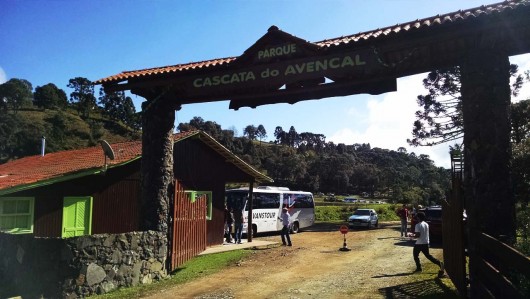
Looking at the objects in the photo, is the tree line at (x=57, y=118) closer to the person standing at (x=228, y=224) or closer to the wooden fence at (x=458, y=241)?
the person standing at (x=228, y=224)

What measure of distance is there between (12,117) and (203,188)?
73.1 m

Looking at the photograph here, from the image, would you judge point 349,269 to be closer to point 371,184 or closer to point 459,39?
point 459,39

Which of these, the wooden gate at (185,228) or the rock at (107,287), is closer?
the rock at (107,287)

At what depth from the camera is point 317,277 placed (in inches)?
434

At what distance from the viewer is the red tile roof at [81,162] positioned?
1414cm

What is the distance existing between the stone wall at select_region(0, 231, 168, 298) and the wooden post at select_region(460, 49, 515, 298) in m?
7.53

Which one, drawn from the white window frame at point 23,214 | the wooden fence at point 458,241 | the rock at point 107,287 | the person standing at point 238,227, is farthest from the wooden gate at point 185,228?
the wooden fence at point 458,241

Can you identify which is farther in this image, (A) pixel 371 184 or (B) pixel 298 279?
(A) pixel 371 184

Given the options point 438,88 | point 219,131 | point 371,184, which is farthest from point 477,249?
point 219,131

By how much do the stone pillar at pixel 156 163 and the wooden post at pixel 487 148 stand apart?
298 inches

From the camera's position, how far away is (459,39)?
7.83m

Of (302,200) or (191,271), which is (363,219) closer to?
(302,200)

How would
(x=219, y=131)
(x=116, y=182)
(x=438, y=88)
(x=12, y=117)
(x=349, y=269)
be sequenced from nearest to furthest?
1. (x=349, y=269)
2. (x=116, y=182)
3. (x=438, y=88)
4. (x=12, y=117)
5. (x=219, y=131)

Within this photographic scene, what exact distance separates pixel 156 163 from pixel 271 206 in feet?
49.7
